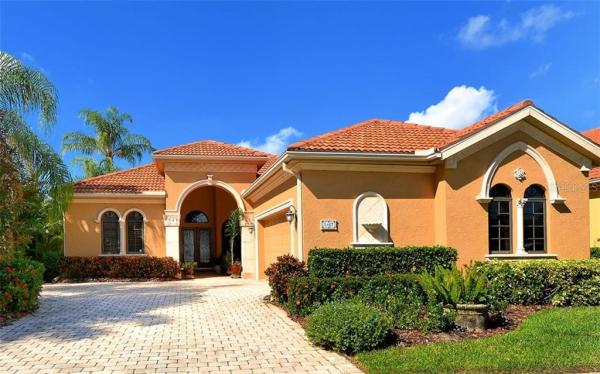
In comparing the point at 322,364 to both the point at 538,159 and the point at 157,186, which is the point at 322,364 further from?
the point at 157,186

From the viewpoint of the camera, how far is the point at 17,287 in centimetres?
1124

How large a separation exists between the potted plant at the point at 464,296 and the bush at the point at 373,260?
2.38 metres

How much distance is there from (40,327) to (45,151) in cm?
766

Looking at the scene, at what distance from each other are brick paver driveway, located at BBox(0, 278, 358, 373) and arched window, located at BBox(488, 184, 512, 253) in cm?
604

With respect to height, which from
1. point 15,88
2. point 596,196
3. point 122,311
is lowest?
point 122,311

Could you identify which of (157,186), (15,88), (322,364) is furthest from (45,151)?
(322,364)

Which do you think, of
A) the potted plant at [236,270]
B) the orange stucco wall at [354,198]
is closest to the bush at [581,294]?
the orange stucco wall at [354,198]

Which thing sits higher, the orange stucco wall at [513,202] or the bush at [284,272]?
the orange stucco wall at [513,202]

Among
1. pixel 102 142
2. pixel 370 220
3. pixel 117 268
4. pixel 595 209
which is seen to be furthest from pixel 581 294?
pixel 102 142

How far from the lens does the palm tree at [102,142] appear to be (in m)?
32.8

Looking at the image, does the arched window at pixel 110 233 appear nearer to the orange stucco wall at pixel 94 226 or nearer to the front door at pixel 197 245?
the orange stucco wall at pixel 94 226

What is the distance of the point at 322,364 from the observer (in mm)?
6977

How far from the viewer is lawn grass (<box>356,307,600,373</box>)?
21.7 feet

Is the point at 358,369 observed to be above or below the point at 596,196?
below
